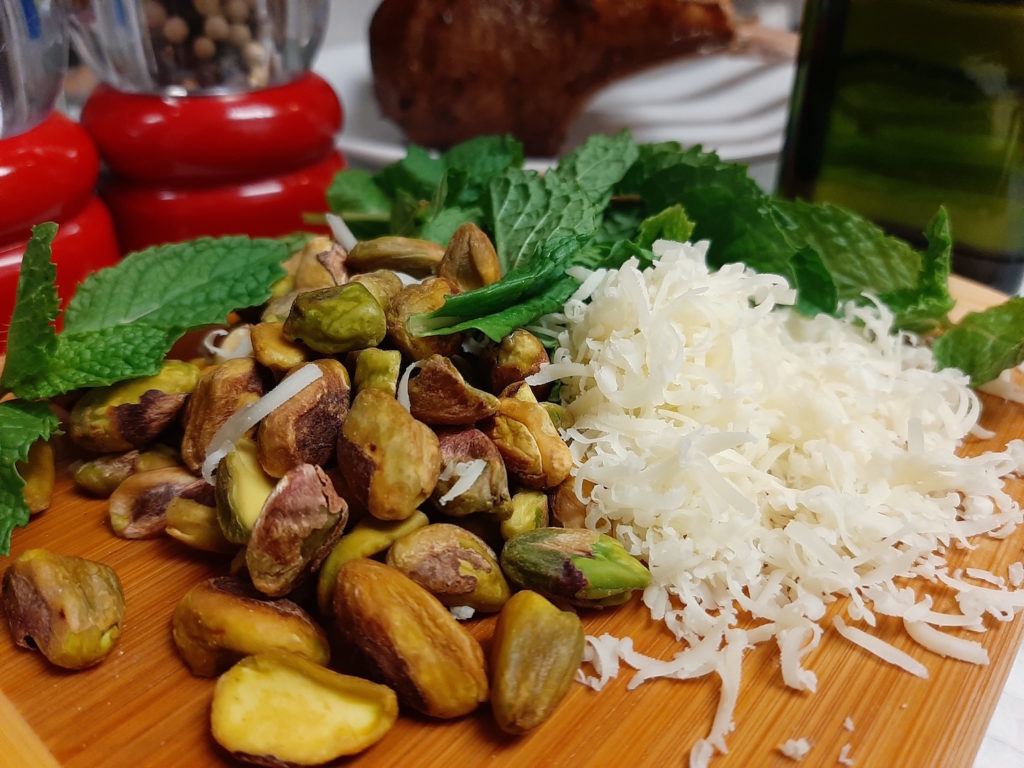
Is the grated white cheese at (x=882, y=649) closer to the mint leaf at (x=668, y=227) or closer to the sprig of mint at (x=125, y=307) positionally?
the mint leaf at (x=668, y=227)

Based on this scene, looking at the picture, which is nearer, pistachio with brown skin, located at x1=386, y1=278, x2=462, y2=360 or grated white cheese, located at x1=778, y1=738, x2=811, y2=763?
grated white cheese, located at x1=778, y1=738, x2=811, y2=763

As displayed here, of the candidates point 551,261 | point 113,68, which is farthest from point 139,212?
point 551,261

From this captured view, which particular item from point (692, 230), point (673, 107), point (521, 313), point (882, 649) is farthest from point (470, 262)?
point (673, 107)

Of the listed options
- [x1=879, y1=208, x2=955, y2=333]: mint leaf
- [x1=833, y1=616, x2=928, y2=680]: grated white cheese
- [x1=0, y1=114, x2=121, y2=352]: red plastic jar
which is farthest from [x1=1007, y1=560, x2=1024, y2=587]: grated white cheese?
[x1=0, y1=114, x2=121, y2=352]: red plastic jar

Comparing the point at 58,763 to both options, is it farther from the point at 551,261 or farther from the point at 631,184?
the point at 631,184

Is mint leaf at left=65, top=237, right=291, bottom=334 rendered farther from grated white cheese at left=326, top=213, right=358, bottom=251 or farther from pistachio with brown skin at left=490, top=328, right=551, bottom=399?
pistachio with brown skin at left=490, top=328, right=551, bottom=399

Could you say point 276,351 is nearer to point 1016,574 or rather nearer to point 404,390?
point 404,390
